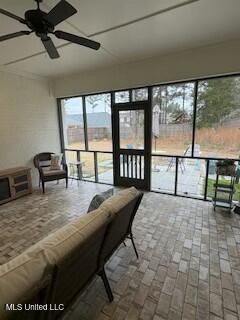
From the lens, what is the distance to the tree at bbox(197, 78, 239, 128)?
3352mm

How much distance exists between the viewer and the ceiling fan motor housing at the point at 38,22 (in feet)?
5.68

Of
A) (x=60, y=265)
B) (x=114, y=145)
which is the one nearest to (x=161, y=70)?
(x=114, y=145)

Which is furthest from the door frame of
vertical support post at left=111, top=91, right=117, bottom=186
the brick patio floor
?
the brick patio floor

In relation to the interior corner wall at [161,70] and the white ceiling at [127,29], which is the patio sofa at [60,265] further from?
the interior corner wall at [161,70]

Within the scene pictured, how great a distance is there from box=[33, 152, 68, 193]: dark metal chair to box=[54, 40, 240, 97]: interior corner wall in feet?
5.89

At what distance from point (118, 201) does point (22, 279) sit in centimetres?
91

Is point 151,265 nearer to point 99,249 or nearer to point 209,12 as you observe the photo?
point 99,249

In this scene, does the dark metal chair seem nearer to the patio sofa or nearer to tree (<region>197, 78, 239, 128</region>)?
the patio sofa

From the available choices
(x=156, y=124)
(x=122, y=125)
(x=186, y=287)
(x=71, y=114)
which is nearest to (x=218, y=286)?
(x=186, y=287)

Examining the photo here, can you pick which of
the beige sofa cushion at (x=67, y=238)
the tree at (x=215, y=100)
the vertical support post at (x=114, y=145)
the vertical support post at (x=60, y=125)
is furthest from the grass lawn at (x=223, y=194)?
the vertical support post at (x=60, y=125)

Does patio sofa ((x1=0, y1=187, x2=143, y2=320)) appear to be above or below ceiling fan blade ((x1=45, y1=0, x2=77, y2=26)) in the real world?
below

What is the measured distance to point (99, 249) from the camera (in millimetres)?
1514

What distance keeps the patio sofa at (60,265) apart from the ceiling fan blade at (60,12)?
1691 millimetres

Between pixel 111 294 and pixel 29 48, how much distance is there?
373 cm
